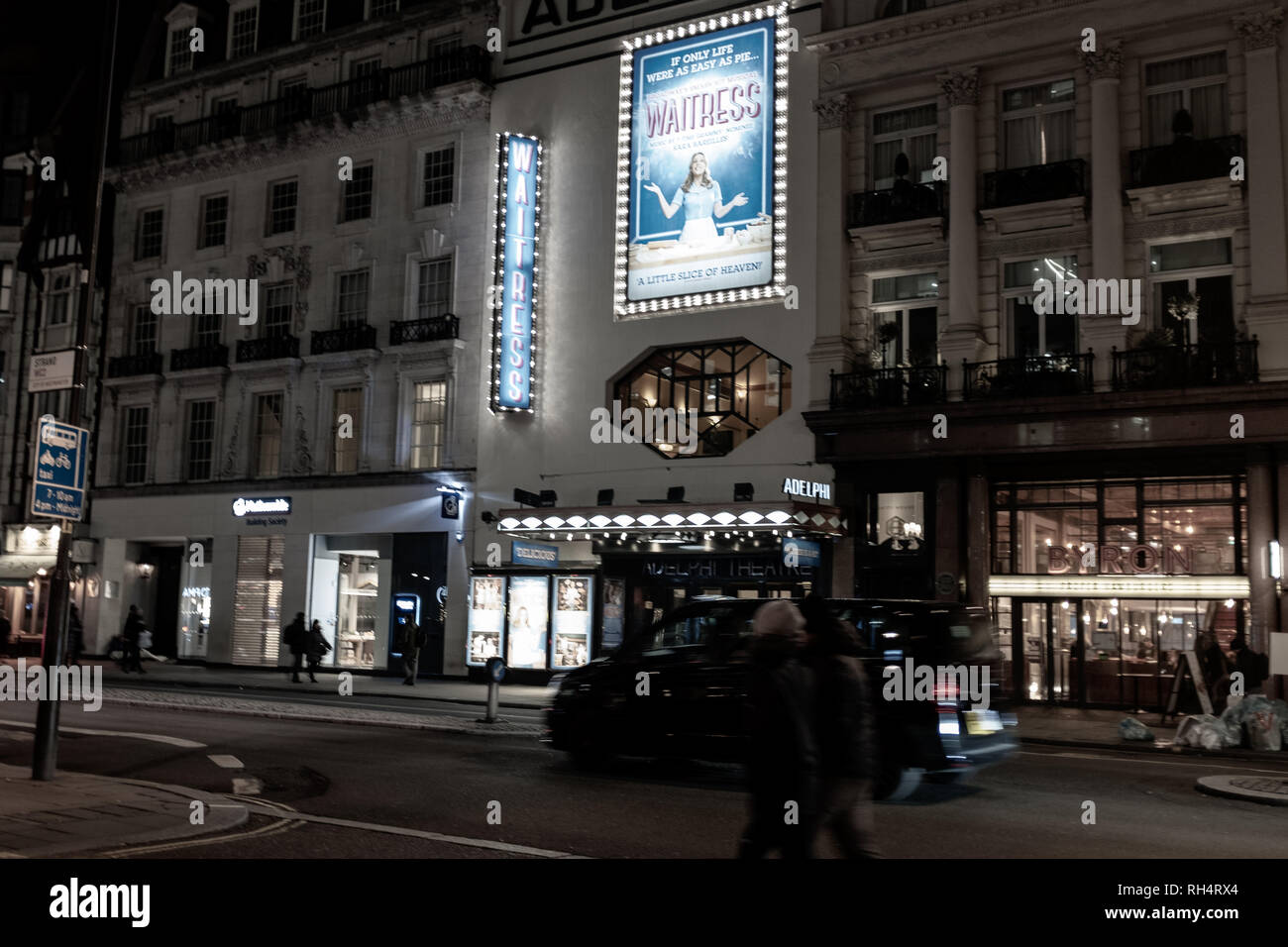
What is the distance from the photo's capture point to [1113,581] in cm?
2255

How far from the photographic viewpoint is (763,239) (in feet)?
86.9

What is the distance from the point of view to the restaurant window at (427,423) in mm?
31000

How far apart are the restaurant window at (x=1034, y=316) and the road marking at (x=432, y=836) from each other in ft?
58.4

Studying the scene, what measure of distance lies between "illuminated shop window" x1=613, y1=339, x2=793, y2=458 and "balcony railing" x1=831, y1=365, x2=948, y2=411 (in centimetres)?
149

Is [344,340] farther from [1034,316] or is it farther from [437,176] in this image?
[1034,316]

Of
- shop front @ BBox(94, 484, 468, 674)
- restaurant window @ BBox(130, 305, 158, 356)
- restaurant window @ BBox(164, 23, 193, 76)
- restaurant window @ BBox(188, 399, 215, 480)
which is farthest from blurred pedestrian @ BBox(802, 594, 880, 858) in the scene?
restaurant window @ BBox(164, 23, 193, 76)

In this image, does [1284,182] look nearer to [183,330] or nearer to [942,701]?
[942,701]

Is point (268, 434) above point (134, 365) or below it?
below

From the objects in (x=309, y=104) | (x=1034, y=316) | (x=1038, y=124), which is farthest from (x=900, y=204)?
(x=309, y=104)

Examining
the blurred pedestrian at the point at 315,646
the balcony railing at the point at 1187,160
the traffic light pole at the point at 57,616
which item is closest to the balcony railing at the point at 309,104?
the blurred pedestrian at the point at 315,646

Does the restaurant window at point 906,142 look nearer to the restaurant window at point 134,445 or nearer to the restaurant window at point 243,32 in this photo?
the restaurant window at point 243,32

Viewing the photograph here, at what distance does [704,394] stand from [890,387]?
4.75m

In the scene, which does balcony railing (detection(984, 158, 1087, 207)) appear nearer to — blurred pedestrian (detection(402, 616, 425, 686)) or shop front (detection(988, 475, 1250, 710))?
shop front (detection(988, 475, 1250, 710))

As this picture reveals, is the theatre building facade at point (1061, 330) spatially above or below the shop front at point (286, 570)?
above
